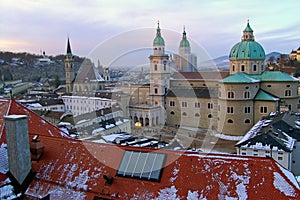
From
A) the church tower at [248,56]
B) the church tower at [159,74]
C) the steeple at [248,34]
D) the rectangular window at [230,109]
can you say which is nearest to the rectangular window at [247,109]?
the rectangular window at [230,109]

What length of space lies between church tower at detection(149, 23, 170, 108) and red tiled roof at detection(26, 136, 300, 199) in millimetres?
45410

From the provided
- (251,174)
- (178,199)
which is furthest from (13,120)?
(251,174)

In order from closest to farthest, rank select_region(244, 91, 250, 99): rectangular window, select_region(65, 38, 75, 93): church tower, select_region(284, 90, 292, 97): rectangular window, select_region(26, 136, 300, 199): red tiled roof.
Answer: select_region(26, 136, 300, 199): red tiled roof, select_region(244, 91, 250, 99): rectangular window, select_region(284, 90, 292, 97): rectangular window, select_region(65, 38, 75, 93): church tower

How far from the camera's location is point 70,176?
1187 centimetres

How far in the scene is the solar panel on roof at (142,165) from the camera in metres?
11.0

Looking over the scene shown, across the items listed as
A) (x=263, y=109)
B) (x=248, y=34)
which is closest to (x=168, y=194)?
(x=263, y=109)

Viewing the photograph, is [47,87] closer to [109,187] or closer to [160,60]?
[160,60]

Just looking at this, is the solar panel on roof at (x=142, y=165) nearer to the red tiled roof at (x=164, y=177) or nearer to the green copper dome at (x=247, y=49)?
the red tiled roof at (x=164, y=177)

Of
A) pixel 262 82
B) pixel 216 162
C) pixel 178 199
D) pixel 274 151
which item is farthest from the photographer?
pixel 262 82

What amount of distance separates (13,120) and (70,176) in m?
3.06

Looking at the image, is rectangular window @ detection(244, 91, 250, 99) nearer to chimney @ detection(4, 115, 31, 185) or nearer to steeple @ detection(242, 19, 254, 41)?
steeple @ detection(242, 19, 254, 41)

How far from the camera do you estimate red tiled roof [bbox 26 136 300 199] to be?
387 inches

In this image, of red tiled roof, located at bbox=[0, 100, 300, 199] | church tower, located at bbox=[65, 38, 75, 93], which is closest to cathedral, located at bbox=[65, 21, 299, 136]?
church tower, located at bbox=[65, 38, 75, 93]

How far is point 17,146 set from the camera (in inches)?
460
